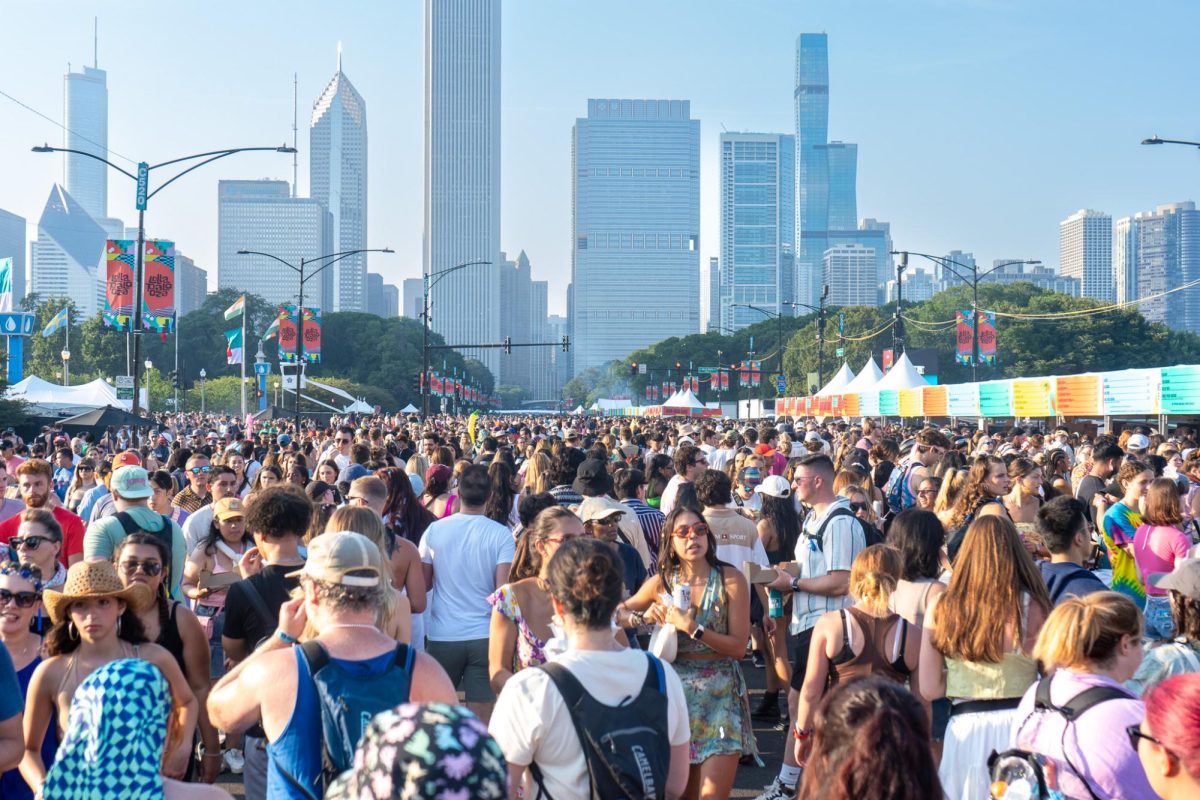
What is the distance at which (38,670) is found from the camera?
14.6ft

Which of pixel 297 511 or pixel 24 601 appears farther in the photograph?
pixel 297 511

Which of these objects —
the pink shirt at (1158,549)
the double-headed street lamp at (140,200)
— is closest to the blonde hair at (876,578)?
the pink shirt at (1158,549)

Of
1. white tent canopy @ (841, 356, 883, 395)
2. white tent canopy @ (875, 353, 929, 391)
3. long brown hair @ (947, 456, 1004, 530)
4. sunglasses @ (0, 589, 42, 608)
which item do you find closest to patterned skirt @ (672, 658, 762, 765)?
sunglasses @ (0, 589, 42, 608)

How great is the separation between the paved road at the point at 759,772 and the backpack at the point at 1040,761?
345cm

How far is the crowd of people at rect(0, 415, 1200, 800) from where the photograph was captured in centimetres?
303

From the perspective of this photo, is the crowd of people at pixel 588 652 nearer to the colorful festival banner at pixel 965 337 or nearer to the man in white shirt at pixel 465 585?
the man in white shirt at pixel 465 585

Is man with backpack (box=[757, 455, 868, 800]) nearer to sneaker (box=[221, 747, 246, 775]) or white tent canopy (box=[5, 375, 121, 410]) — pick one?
sneaker (box=[221, 747, 246, 775])

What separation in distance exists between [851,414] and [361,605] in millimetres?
39992

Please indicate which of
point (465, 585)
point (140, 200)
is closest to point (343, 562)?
point (465, 585)

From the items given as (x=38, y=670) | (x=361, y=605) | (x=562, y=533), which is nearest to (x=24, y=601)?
(x=38, y=670)

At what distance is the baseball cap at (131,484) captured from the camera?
782 cm

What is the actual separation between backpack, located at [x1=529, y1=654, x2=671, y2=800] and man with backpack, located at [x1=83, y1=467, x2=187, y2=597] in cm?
398

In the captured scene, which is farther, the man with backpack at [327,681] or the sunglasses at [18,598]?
the sunglasses at [18,598]

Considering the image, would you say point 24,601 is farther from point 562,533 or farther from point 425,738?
point 425,738
